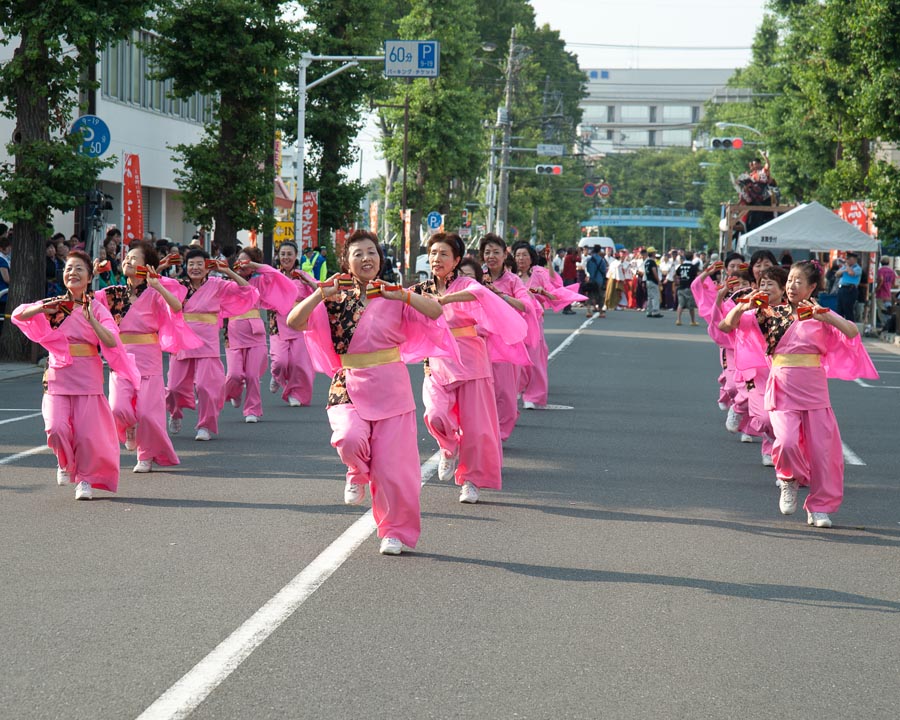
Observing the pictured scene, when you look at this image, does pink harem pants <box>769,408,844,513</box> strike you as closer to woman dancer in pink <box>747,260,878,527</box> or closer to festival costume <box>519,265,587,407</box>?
woman dancer in pink <box>747,260,878,527</box>

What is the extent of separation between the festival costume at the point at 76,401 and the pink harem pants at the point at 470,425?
2.09m

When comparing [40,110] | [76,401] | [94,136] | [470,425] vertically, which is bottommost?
[470,425]

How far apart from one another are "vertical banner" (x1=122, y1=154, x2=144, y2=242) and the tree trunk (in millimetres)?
4614

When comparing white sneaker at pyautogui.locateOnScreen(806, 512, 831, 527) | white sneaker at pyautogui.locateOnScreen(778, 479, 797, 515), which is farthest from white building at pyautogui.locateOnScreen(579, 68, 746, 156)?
white sneaker at pyautogui.locateOnScreen(806, 512, 831, 527)

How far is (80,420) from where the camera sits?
28.9ft

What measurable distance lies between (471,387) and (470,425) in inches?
11.3

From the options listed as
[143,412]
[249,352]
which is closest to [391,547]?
[143,412]

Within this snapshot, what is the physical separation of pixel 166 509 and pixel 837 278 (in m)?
23.8

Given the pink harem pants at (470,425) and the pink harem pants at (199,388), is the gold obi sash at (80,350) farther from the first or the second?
the pink harem pants at (199,388)

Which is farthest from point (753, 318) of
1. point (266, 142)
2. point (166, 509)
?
point (266, 142)

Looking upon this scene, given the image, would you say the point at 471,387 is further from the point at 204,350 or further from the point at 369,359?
the point at 204,350

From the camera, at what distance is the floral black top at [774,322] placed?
28.2ft

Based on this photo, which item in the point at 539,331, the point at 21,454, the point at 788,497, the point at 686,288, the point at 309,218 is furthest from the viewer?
the point at 309,218

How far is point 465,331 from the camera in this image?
363 inches
